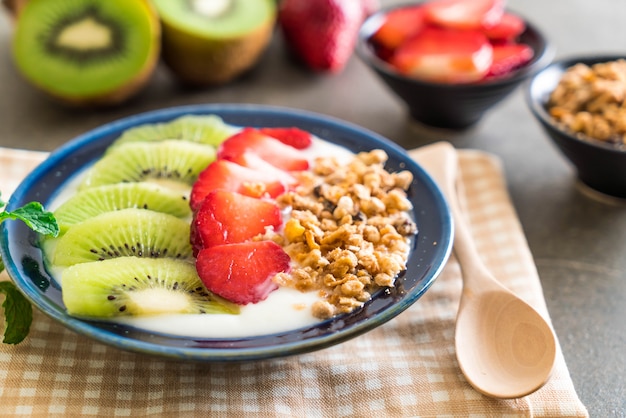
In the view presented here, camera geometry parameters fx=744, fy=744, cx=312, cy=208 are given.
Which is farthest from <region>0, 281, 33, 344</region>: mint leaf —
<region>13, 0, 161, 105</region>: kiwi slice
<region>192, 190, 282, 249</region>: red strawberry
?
<region>13, 0, 161, 105</region>: kiwi slice

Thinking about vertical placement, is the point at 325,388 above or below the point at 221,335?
below

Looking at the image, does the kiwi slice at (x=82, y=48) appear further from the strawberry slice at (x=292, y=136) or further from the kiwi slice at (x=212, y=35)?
the strawberry slice at (x=292, y=136)

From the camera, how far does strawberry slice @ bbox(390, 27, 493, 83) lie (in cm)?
158

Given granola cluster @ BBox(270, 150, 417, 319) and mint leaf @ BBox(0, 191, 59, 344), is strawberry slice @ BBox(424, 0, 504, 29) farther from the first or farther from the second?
mint leaf @ BBox(0, 191, 59, 344)

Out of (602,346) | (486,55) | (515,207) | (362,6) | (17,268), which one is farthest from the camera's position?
(362,6)

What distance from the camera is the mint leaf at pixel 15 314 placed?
102 centimetres

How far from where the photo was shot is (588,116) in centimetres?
143

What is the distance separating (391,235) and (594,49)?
129 centimetres

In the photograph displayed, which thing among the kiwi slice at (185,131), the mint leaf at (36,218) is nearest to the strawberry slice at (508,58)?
the kiwi slice at (185,131)

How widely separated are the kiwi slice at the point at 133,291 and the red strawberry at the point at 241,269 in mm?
16

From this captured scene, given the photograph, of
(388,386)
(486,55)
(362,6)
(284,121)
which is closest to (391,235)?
(388,386)

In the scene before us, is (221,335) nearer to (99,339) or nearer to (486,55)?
(99,339)

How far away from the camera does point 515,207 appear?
4.88 ft

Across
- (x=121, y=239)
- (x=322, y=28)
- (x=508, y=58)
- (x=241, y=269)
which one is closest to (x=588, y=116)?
(x=508, y=58)
